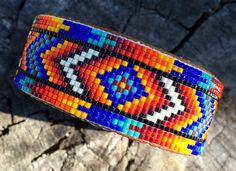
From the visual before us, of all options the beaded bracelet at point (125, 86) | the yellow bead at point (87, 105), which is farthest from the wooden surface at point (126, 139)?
the yellow bead at point (87, 105)

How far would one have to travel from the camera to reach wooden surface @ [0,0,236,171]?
105 inches

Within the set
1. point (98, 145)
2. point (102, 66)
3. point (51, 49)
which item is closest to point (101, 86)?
point (102, 66)

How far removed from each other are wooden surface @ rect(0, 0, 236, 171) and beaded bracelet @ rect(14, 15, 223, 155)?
1.37ft

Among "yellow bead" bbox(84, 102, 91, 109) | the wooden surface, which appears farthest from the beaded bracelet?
the wooden surface

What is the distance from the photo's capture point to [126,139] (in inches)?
107

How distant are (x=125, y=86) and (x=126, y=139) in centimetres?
66

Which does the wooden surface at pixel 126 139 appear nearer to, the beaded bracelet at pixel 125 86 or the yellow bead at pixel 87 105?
the beaded bracelet at pixel 125 86

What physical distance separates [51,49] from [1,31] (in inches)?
28.5

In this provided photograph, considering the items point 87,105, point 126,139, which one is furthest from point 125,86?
point 126,139

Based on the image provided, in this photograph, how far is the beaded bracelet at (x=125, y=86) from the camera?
7.28ft

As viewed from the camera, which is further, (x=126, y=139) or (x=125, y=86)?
(x=126, y=139)

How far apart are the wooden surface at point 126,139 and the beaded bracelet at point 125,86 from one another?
416 millimetres

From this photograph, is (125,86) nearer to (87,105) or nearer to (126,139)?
(87,105)

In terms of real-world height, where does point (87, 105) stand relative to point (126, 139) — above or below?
above
